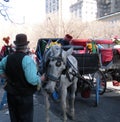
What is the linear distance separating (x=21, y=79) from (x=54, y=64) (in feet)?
5.03

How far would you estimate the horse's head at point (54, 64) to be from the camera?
557 cm

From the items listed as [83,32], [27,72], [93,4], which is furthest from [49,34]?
[93,4]

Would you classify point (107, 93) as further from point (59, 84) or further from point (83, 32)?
point (83, 32)

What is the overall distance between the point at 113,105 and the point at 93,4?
90.6m

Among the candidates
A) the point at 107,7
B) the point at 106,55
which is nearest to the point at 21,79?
the point at 106,55

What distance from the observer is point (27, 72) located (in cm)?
416

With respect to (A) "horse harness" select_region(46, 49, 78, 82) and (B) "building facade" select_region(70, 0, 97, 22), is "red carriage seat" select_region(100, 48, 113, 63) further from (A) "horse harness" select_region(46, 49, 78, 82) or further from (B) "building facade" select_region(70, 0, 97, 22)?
(B) "building facade" select_region(70, 0, 97, 22)

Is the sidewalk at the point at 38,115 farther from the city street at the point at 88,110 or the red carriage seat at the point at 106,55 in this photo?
the red carriage seat at the point at 106,55

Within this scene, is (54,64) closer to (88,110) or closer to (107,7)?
(88,110)

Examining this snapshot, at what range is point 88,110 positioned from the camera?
8.05 metres

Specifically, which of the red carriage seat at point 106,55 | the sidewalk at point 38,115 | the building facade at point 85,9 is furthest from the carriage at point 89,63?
the building facade at point 85,9

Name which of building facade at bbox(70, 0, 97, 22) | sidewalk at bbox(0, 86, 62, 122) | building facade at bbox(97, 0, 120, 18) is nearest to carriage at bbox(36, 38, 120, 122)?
sidewalk at bbox(0, 86, 62, 122)

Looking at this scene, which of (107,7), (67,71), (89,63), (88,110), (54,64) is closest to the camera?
(54,64)

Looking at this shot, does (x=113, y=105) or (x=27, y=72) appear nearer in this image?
(x=27, y=72)
